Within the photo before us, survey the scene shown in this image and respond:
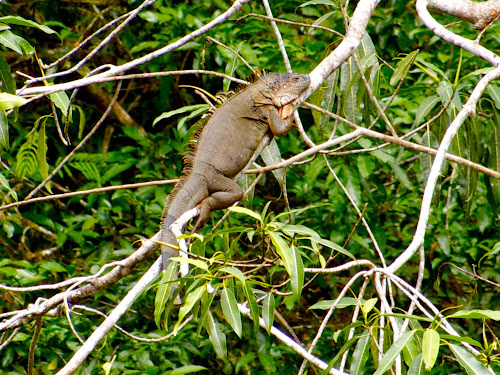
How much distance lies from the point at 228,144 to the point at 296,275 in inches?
45.7

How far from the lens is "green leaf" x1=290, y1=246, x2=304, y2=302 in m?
2.10

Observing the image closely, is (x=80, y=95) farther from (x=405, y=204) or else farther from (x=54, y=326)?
(x=405, y=204)

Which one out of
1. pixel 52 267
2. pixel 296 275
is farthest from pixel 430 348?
pixel 52 267

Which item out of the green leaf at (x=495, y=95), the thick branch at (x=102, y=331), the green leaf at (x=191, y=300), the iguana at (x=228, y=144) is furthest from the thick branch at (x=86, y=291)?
the green leaf at (x=495, y=95)

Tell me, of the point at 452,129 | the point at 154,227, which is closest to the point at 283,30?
the point at 154,227

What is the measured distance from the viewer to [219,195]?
3.08 m

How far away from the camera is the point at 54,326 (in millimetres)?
4043

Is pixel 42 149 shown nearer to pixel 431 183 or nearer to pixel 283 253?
pixel 283 253

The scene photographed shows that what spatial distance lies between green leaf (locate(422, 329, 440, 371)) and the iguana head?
157 centimetres

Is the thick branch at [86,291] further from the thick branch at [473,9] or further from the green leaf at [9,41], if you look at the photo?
the thick branch at [473,9]

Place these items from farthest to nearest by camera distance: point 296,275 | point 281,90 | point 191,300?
point 281,90 → point 296,275 → point 191,300

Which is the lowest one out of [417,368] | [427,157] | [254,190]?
[254,190]

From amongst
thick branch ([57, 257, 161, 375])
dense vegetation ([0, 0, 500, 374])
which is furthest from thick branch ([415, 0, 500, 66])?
thick branch ([57, 257, 161, 375])

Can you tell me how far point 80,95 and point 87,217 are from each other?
5.51 ft
